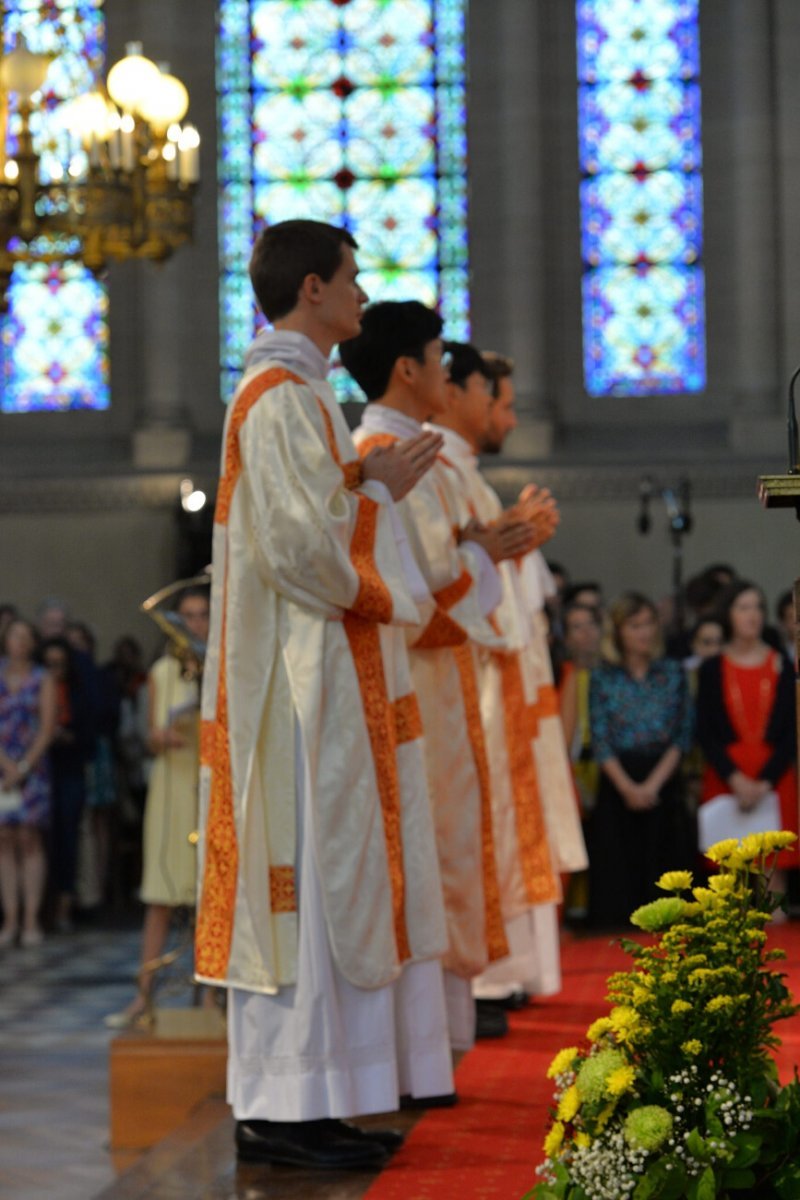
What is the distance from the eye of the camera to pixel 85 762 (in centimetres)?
1207

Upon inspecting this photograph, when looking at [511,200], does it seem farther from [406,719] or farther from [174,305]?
[406,719]

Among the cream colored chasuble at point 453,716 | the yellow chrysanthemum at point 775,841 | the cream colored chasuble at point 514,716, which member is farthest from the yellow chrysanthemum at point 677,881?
the cream colored chasuble at point 514,716

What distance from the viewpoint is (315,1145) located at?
4.51m

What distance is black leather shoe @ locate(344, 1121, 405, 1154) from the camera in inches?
180

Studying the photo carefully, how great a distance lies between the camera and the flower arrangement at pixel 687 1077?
3.13 metres

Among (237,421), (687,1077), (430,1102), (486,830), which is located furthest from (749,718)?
(687,1077)

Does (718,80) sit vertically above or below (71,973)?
above

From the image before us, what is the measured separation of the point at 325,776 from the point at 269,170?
1207 cm

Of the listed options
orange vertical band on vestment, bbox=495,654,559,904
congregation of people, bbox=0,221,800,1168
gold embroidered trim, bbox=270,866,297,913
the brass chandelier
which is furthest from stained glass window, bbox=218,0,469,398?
gold embroidered trim, bbox=270,866,297,913

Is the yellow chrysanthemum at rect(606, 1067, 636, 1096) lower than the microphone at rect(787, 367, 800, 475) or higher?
lower

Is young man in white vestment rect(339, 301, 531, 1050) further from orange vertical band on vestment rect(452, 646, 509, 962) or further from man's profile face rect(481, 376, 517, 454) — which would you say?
man's profile face rect(481, 376, 517, 454)

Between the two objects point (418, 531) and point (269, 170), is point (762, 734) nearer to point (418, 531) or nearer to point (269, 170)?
point (418, 531)

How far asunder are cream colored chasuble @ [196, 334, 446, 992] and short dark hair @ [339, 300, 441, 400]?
859 mm

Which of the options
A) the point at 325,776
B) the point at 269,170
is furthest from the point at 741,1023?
the point at 269,170
